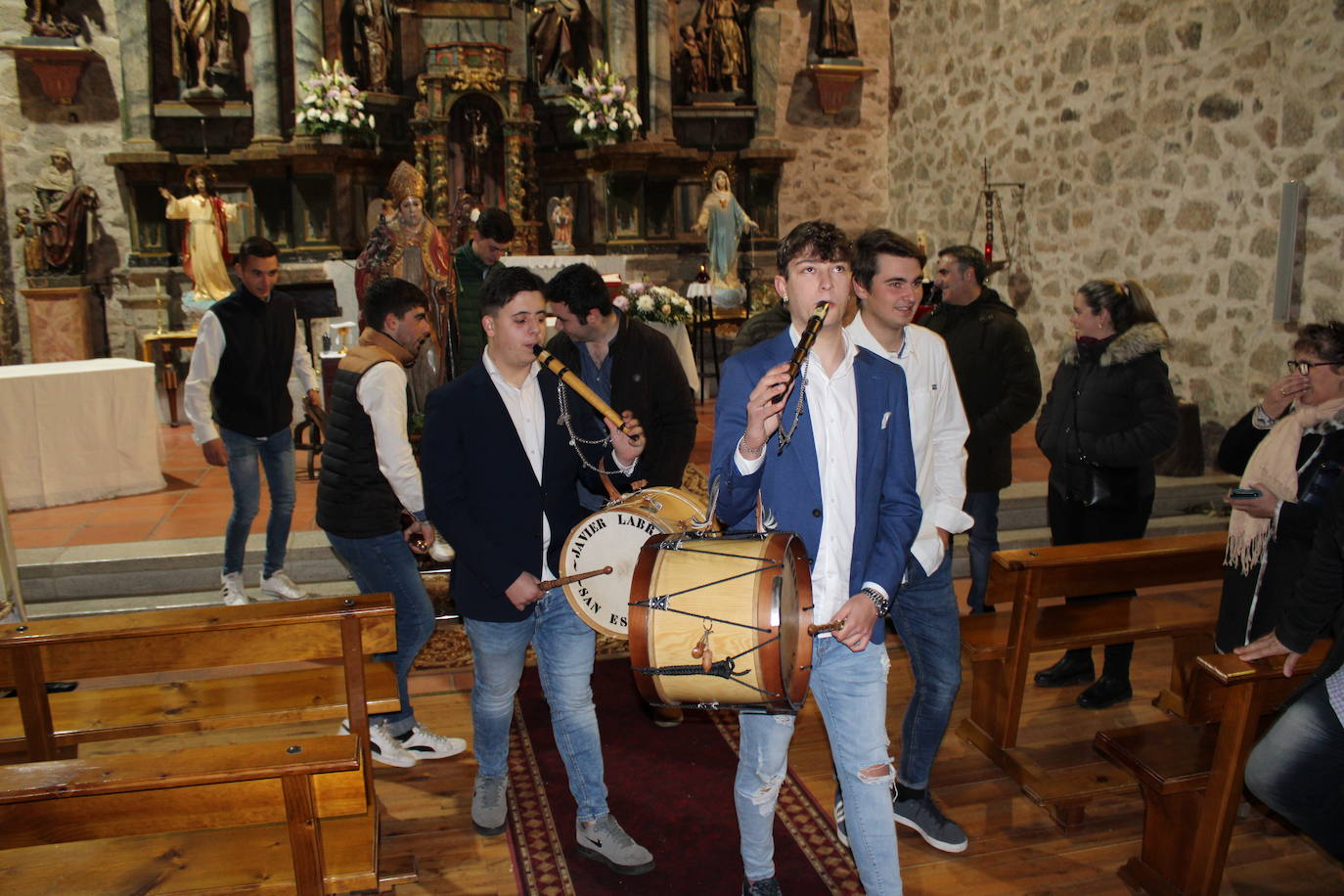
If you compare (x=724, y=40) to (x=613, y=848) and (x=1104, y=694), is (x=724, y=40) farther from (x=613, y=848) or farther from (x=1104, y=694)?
(x=613, y=848)

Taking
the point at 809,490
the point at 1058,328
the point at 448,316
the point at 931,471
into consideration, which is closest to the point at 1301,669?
the point at 931,471

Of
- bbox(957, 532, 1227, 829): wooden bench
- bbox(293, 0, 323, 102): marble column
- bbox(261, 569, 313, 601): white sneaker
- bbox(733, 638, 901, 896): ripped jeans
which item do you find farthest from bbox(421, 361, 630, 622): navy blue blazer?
bbox(293, 0, 323, 102): marble column

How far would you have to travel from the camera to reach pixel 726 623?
7.22ft

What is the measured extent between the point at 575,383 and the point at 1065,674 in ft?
8.28

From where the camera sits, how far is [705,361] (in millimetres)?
10453

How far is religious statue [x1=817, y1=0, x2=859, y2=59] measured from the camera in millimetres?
11195

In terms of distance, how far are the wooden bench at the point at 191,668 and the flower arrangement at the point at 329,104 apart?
760 cm

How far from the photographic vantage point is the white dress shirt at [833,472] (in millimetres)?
2365

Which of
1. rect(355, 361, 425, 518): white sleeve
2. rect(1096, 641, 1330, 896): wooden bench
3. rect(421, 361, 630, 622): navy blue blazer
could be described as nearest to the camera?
rect(1096, 641, 1330, 896): wooden bench

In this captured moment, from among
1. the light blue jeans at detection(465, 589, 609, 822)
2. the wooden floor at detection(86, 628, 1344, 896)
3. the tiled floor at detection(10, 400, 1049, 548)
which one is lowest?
the wooden floor at detection(86, 628, 1344, 896)

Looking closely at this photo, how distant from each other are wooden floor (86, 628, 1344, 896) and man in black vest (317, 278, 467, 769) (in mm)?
310

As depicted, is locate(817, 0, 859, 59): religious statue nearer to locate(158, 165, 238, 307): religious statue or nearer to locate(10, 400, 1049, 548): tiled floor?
locate(10, 400, 1049, 548): tiled floor

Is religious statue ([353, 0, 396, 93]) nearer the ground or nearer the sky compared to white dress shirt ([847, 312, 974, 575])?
nearer the sky

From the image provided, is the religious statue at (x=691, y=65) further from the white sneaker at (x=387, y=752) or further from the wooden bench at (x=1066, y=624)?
the white sneaker at (x=387, y=752)
